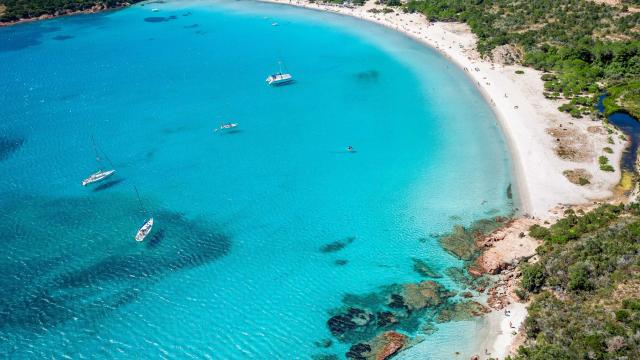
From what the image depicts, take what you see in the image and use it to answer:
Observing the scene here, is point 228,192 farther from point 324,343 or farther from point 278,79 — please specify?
point 278,79

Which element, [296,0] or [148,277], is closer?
[148,277]

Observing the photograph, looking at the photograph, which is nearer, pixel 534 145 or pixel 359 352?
pixel 359 352

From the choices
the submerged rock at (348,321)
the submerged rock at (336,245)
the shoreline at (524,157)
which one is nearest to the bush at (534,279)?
the shoreline at (524,157)

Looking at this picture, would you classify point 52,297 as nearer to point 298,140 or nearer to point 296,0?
point 298,140

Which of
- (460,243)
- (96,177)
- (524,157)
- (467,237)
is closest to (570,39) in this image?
(524,157)

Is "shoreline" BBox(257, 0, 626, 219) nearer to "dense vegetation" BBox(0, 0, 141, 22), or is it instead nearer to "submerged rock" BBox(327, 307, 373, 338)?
"submerged rock" BBox(327, 307, 373, 338)

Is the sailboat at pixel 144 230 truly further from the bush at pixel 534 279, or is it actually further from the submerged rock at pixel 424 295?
the bush at pixel 534 279

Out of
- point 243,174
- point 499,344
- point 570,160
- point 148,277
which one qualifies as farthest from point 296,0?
point 499,344

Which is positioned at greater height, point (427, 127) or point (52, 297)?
point (427, 127)
